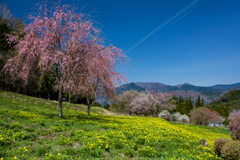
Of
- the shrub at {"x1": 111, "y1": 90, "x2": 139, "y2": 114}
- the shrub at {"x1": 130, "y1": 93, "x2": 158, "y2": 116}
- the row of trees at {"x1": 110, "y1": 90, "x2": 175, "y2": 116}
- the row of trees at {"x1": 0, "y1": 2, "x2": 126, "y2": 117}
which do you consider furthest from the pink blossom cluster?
the shrub at {"x1": 111, "y1": 90, "x2": 139, "y2": 114}

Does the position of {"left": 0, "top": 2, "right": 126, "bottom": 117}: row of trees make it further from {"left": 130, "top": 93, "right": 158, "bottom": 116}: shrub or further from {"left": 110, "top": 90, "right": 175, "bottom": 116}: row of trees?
{"left": 130, "top": 93, "right": 158, "bottom": 116}: shrub

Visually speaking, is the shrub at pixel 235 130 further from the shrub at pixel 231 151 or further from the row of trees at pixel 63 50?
the row of trees at pixel 63 50

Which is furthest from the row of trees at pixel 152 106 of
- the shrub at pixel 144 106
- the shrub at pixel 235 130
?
the shrub at pixel 235 130

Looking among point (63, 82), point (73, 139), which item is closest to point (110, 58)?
point (63, 82)

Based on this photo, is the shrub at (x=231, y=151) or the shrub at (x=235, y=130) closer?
the shrub at (x=231, y=151)

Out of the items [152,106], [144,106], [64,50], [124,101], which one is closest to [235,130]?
[64,50]

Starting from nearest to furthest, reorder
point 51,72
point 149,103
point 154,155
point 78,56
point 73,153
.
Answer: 1. point 73,153
2. point 154,155
3. point 78,56
4. point 51,72
5. point 149,103

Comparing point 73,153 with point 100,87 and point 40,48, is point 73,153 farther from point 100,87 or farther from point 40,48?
point 100,87

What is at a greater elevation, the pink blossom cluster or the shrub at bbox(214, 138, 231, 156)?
the pink blossom cluster

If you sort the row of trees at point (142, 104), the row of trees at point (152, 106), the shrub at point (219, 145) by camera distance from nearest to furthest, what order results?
the shrub at point (219, 145) < the row of trees at point (142, 104) < the row of trees at point (152, 106)

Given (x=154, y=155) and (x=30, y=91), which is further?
(x=30, y=91)

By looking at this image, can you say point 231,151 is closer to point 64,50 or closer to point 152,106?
point 64,50

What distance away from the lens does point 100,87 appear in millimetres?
21500

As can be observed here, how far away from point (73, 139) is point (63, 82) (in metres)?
8.71
